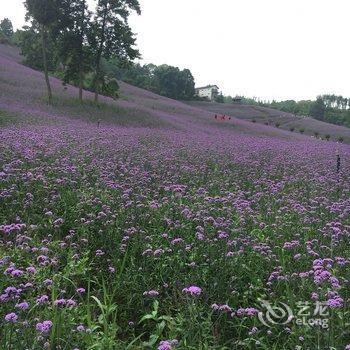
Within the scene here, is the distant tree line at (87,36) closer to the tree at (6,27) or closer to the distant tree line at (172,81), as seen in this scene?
the distant tree line at (172,81)

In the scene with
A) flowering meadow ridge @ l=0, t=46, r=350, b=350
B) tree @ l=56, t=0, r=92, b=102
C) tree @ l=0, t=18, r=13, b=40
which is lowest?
flowering meadow ridge @ l=0, t=46, r=350, b=350

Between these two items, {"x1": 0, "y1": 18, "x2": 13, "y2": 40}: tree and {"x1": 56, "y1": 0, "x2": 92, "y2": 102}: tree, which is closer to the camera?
{"x1": 56, "y1": 0, "x2": 92, "y2": 102}: tree

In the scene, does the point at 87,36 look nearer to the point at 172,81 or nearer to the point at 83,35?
the point at 83,35

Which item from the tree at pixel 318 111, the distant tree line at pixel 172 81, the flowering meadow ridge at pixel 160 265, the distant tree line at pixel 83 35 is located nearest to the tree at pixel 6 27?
the distant tree line at pixel 172 81

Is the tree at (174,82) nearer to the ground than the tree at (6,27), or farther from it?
nearer to the ground

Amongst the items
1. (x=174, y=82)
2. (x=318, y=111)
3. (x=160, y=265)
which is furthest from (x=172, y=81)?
(x=160, y=265)

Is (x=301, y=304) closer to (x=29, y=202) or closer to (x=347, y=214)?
(x=347, y=214)

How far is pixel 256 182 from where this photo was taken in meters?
9.61

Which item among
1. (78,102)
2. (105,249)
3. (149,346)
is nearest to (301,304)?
(149,346)

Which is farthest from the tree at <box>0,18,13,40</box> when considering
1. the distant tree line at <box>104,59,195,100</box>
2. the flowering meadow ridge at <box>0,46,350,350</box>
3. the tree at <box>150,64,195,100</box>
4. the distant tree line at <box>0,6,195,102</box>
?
the flowering meadow ridge at <box>0,46,350,350</box>

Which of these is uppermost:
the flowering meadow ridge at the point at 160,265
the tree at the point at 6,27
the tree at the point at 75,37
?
the tree at the point at 6,27

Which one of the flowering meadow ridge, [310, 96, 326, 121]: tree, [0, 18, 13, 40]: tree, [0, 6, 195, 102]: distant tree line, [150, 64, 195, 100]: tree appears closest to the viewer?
the flowering meadow ridge

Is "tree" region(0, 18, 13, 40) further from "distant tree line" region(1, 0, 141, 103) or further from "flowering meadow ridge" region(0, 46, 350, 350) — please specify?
"flowering meadow ridge" region(0, 46, 350, 350)

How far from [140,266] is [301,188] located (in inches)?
218
